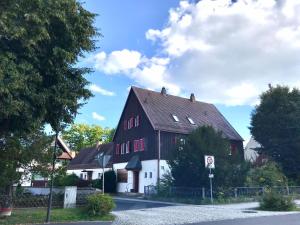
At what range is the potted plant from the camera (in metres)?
14.3

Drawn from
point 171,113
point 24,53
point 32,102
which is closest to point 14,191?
point 32,102

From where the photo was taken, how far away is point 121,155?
42438 mm

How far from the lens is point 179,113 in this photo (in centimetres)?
4012

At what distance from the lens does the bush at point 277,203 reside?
18641 millimetres

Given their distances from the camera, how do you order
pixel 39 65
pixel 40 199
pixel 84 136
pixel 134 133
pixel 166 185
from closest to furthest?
pixel 39 65 → pixel 40 199 → pixel 166 185 → pixel 134 133 → pixel 84 136

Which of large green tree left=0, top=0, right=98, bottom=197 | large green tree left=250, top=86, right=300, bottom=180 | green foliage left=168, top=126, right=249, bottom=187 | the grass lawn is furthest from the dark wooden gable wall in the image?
large green tree left=0, top=0, right=98, bottom=197

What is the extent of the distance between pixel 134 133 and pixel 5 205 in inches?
1017

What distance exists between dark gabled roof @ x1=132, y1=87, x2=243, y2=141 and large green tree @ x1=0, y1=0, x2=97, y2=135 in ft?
73.2

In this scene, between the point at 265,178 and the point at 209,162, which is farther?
the point at 265,178

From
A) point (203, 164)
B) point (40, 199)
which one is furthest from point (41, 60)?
point (203, 164)

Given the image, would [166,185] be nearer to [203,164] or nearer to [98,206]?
[203,164]

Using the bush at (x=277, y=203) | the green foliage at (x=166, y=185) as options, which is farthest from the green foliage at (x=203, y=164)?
the bush at (x=277, y=203)

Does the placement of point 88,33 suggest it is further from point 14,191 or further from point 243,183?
point 243,183

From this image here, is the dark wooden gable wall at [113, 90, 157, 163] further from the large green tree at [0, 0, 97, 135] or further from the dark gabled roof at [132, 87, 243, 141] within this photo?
the large green tree at [0, 0, 97, 135]
